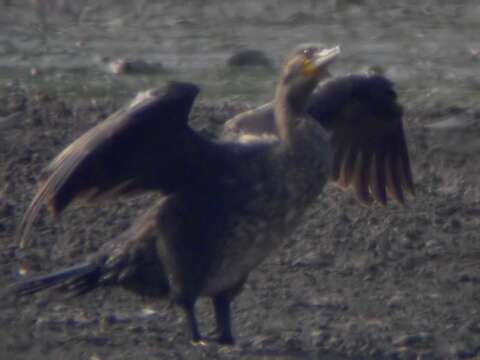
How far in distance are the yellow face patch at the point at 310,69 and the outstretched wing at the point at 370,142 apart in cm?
44

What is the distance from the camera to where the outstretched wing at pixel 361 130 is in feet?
19.9

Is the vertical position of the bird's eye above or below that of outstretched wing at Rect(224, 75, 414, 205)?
above

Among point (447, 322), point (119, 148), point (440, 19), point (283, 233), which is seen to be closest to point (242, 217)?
point (283, 233)

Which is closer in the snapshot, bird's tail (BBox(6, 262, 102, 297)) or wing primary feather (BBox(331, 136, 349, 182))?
bird's tail (BBox(6, 262, 102, 297))

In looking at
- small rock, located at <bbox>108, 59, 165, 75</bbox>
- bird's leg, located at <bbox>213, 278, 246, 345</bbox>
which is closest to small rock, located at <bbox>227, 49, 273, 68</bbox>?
small rock, located at <bbox>108, 59, 165, 75</bbox>

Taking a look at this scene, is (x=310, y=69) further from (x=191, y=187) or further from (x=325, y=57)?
(x=191, y=187)

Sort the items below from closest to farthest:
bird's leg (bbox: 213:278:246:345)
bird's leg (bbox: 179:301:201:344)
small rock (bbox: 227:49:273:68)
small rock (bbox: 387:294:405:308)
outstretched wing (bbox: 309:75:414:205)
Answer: bird's leg (bbox: 179:301:201:344)
bird's leg (bbox: 213:278:246:345)
small rock (bbox: 387:294:405:308)
outstretched wing (bbox: 309:75:414:205)
small rock (bbox: 227:49:273:68)

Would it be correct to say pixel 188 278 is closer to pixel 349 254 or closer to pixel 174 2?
pixel 349 254

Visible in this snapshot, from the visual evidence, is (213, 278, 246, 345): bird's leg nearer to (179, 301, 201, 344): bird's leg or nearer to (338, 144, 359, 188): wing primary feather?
(179, 301, 201, 344): bird's leg

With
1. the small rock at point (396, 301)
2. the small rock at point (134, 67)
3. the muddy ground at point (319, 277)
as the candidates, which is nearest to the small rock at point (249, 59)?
the small rock at point (134, 67)

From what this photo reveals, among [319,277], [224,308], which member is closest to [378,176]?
[319,277]

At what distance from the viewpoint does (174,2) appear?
40.6 feet

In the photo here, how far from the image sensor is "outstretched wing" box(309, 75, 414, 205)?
6262 millimetres

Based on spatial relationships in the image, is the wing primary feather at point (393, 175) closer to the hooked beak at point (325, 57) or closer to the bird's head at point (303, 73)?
the bird's head at point (303, 73)
